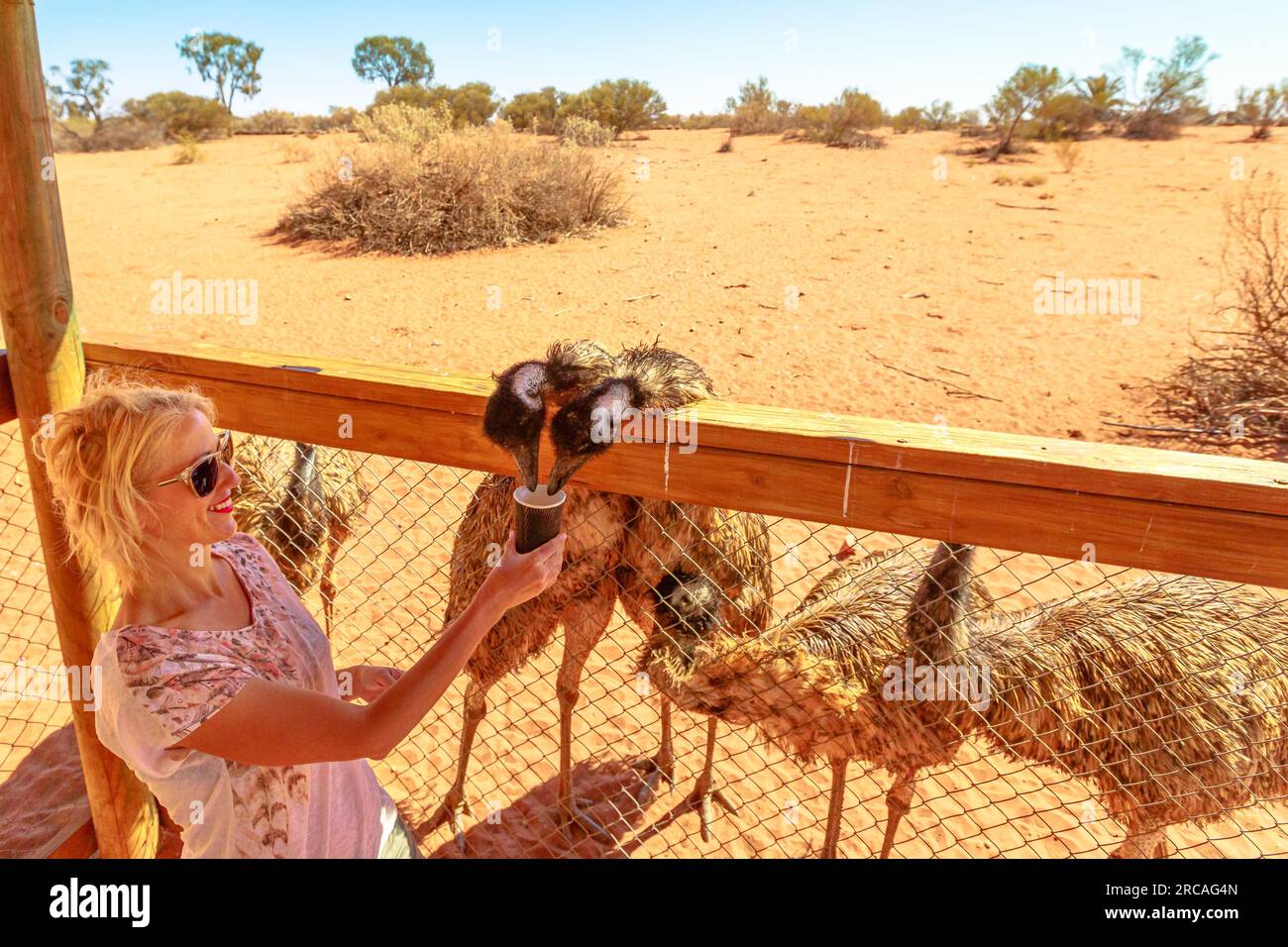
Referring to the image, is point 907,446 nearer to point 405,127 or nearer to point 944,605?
point 944,605

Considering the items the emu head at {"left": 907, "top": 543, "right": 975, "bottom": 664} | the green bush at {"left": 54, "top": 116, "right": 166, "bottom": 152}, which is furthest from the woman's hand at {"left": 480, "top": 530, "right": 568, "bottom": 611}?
the green bush at {"left": 54, "top": 116, "right": 166, "bottom": 152}

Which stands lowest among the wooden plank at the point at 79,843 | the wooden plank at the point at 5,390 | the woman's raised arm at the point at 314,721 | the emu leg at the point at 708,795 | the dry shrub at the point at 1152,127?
the emu leg at the point at 708,795

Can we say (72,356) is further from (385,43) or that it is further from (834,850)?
(385,43)

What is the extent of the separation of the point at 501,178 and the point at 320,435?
14.0 metres

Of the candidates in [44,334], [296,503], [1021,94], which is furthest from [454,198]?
[1021,94]

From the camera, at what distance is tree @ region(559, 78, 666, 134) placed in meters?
31.5

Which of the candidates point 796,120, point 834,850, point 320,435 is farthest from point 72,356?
point 796,120

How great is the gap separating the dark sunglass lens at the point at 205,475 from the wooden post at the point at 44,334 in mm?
474

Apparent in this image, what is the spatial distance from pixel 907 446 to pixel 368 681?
129cm

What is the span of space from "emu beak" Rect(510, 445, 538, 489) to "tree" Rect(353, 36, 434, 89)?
52.0 metres

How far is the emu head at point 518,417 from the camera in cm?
137

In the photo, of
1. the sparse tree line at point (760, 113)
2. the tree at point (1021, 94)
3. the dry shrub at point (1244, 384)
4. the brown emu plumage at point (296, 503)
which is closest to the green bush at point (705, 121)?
the sparse tree line at point (760, 113)

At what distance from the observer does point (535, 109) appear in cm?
3291

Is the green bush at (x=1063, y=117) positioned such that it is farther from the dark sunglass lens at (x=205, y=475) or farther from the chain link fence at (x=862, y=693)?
the dark sunglass lens at (x=205, y=475)
